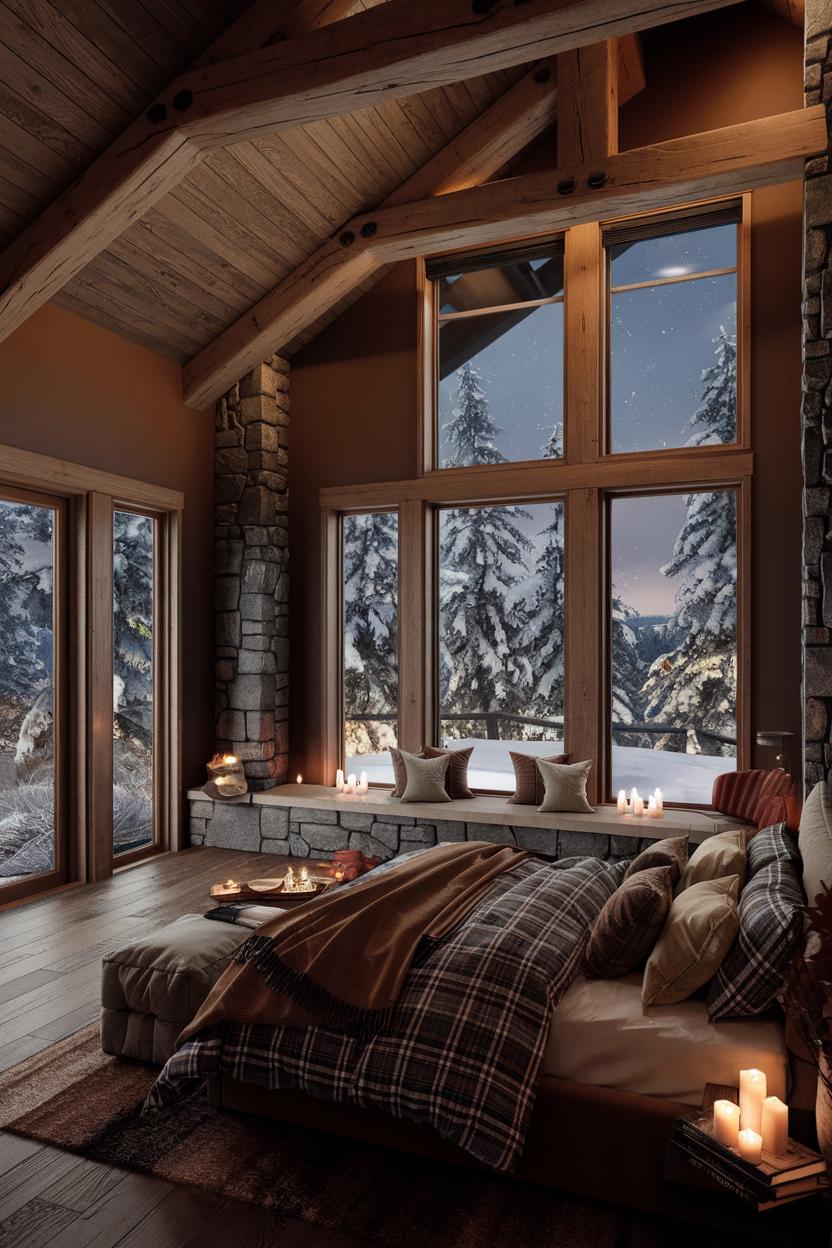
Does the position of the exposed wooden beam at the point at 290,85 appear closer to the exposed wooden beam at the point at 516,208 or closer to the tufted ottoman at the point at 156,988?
the exposed wooden beam at the point at 516,208

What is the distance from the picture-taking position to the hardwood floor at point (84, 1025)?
6.95 feet

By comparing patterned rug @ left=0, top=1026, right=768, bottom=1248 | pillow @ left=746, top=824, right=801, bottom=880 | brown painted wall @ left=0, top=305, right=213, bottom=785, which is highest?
brown painted wall @ left=0, top=305, right=213, bottom=785

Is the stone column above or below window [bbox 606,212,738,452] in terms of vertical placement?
below

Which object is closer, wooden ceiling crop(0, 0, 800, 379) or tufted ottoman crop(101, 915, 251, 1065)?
tufted ottoman crop(101, 915, 251, 1065)

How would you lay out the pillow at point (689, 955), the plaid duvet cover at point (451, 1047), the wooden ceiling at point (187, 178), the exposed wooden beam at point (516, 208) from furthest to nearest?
the exposed wooden beam at point (516, 208)
the wooden ceiling at point (187, 178)
the pillow at point (689, 955)
the plaid duvet cover at point (451, 1047)

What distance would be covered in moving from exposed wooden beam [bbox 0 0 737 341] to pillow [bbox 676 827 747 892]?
300cm

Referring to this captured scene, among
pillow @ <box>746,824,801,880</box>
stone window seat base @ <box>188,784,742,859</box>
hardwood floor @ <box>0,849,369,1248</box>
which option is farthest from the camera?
stone window seat base @ <box>188,784,742,859</box>

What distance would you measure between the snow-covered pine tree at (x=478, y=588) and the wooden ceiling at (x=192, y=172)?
4.76ft

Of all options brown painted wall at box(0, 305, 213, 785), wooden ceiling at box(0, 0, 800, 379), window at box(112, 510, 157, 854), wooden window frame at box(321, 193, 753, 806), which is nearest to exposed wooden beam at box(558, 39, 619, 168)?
wooden ceiling at box(0, 0, 800, 379)

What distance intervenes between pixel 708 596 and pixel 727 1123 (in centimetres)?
373

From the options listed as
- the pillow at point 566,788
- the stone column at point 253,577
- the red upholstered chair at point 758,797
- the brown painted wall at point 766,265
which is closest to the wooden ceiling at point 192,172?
the brown painted wall at point 766,265

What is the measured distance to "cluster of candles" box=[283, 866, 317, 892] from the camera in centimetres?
374

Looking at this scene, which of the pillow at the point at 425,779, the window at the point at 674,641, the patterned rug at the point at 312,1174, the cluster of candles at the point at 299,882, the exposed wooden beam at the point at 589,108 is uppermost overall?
the exposed wooden beam at the point at 589,108

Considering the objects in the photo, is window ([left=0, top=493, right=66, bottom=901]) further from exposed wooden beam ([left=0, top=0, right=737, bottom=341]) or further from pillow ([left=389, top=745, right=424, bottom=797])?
pillow ([left=389, top=745, right=424, bottom=797])
